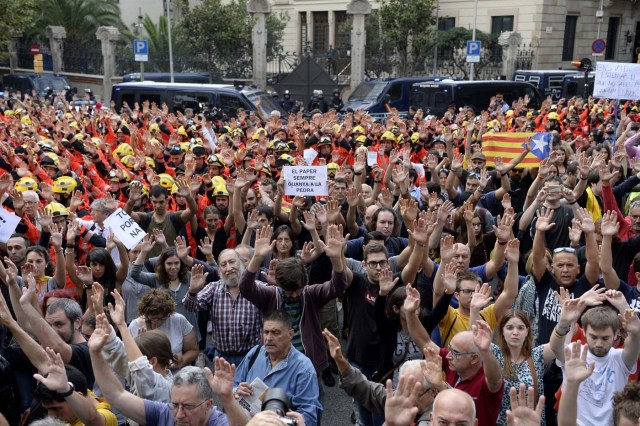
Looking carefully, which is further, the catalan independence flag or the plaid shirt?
the catalan independence flag

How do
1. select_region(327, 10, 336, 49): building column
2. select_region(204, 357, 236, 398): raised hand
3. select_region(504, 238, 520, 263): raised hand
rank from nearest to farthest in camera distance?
select_region(204, 357, 236, 398): raised hand → select_region(504, 238, 520, 263): raised hand → select_region(327, 10, 336, 49): building column

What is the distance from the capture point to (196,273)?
219 inches

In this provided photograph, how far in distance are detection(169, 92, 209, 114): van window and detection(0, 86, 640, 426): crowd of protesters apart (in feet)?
26.9

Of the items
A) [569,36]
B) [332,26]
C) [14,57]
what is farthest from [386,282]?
[332,26]

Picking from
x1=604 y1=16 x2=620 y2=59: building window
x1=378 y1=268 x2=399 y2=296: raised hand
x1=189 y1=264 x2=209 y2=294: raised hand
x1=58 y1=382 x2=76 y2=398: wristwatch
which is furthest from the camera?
x1=604 y1=16 x2=620 y2=59: building window

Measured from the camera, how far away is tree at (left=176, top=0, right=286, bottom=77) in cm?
3259

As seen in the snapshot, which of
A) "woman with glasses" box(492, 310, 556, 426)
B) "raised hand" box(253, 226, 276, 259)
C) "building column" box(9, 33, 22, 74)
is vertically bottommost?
"woman with glasses" box(492, 310, 556, 426)

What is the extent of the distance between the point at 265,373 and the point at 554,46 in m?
34.7

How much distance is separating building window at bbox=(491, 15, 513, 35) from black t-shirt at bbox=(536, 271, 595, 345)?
107 ft

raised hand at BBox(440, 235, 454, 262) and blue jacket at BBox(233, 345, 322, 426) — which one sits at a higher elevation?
raised hand at BBox(440, 235, 454, 262)

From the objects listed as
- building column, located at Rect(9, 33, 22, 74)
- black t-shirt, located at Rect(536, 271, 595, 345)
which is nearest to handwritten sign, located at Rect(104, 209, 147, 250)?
black t-shirt, located at Rect(536, 271, 595, 345)

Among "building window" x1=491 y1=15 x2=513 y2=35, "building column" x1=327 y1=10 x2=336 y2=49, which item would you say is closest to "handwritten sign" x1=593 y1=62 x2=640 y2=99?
"building window" x1=491 y1=15 x2=513 y2=35

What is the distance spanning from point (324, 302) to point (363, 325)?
0.35m

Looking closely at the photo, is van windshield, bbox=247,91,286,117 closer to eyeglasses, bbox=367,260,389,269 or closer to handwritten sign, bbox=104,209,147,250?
handwritten sign, bbox=104,209,147,250
